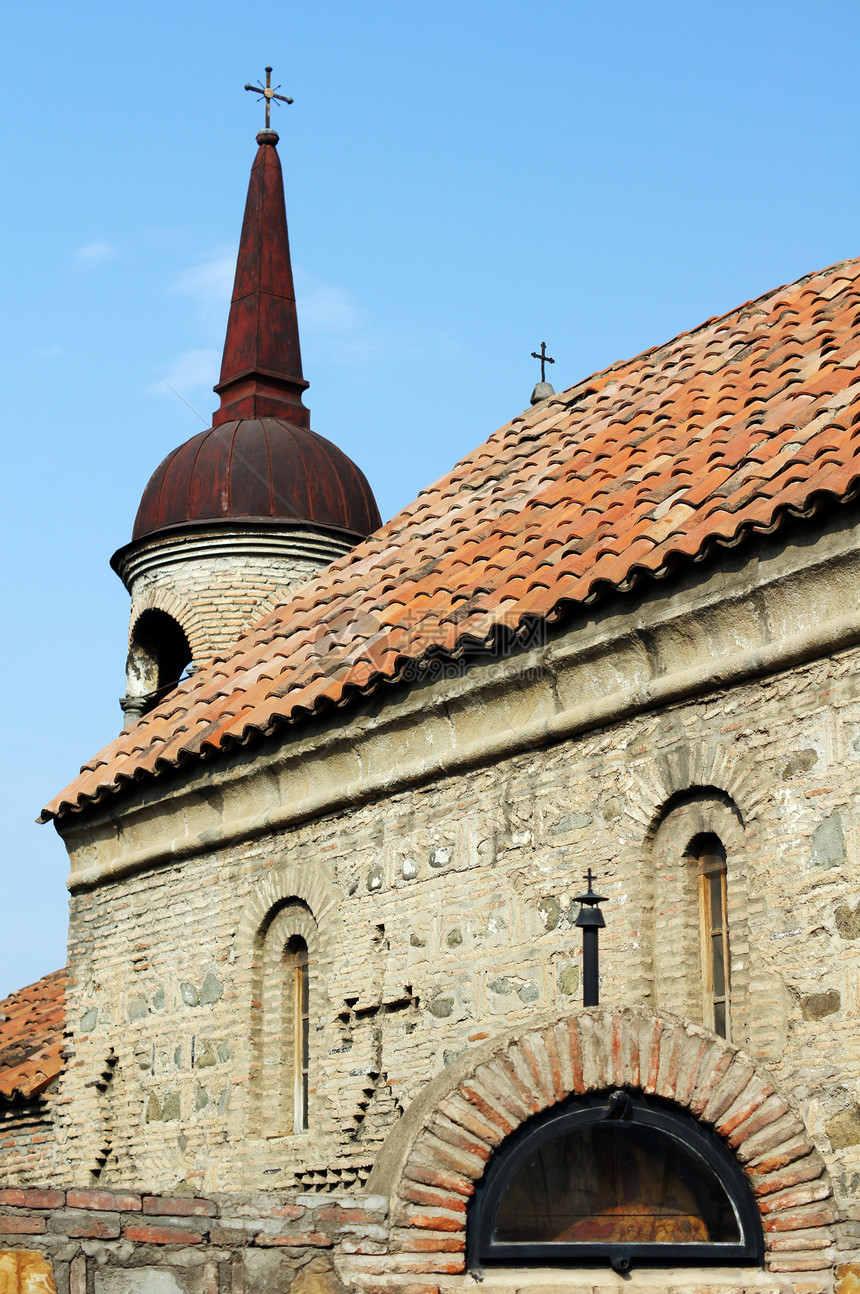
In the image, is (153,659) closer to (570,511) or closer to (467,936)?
(570,511)

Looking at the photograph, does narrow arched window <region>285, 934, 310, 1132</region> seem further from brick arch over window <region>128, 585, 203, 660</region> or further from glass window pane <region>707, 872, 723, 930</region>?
brick arch over window <region>128, 585, 203, 660</region>

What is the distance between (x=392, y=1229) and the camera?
20.1ft

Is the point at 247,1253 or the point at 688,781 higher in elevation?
the point at 688,781

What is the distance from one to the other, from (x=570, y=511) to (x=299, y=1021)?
12.4 ft

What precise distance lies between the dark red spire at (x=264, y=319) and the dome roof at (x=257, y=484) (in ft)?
1.31

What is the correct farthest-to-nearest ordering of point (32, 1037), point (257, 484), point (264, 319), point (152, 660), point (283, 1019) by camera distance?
point (264, 319), point (152, 660), point (257, 484), point (32, 1037), point (283, 1019)

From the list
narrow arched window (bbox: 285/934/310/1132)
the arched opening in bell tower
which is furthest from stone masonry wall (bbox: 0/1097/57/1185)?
the arched opening in bell tower

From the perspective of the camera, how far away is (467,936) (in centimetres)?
989

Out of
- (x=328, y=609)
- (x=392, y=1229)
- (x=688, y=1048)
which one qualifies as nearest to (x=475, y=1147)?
(x=392, y=1229)

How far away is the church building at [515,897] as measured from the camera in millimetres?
6270

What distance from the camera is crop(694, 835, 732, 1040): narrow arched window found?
28.5 ft

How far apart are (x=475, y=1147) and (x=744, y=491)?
13.4 ft

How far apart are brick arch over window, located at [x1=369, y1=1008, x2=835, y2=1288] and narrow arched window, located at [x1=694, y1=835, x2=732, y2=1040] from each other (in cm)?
211

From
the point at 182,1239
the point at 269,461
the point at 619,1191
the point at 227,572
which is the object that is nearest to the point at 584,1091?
the point at 619,1191
